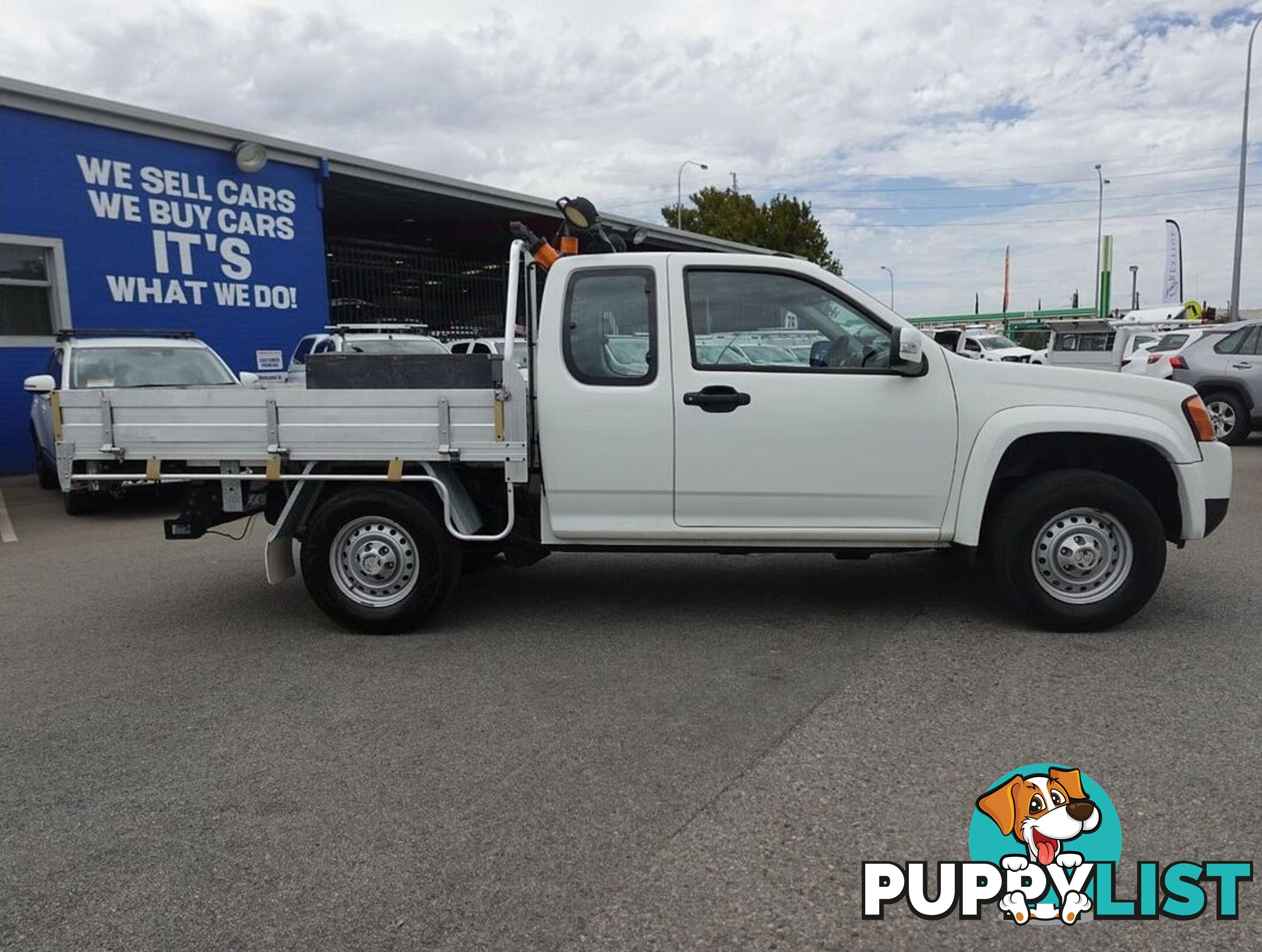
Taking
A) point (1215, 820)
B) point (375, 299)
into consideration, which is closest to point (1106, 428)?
point (1215, 820)

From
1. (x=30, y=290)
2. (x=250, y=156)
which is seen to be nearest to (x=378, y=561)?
(x=30, y=290)

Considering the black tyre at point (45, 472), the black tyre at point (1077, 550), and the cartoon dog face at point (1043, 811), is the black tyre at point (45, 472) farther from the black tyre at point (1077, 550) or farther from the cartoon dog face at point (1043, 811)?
the cartoon dog face at point (1043, 811)

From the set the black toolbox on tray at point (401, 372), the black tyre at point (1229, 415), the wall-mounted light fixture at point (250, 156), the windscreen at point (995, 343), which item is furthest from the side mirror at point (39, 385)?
the windscreen at point (995, 343)

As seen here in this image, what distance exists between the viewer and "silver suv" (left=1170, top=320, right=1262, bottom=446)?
1369 centimetres

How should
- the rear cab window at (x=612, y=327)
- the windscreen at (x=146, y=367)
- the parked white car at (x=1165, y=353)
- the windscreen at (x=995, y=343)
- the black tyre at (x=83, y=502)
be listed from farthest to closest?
the windscreen at (x=995, y=343), the parked white car at (x=1165, y=353), the windscreen at (x=146, y=367), the black tyre at (x=83, y=502), the rear cab window at (x=612, y=327)

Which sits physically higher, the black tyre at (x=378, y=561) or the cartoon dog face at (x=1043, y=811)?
the black tyre at (x=378, y=561)

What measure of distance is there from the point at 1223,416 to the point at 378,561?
1298 cm

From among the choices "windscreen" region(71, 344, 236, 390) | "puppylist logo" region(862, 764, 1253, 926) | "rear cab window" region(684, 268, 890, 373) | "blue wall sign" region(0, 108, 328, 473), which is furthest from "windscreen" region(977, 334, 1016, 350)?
"puppylist logo" region(862, 764, 1253, 926)

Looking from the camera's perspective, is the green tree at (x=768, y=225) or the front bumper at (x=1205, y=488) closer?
the front bumper at (x=1205, y=488)

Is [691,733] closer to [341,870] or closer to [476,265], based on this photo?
[341,870]

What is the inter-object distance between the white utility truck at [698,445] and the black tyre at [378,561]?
0.01m

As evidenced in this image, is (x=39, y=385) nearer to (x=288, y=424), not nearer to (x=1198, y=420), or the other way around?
(x=288, y=424)

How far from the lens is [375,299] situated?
2266 cm

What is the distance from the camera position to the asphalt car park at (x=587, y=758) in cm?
283
